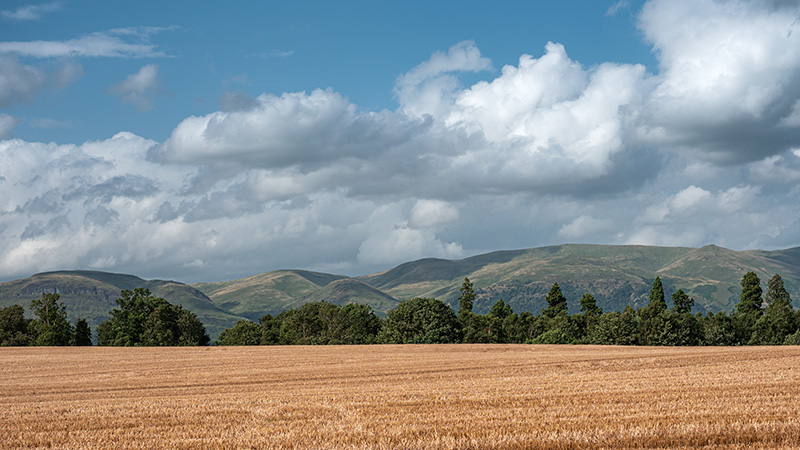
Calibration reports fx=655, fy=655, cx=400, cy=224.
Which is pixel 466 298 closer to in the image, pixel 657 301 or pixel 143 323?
pixel 657 301

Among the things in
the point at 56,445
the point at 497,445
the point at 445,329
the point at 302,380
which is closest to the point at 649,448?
the point at 497,445

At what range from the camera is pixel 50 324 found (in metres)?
109

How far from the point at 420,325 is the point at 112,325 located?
A: 53.8 meters

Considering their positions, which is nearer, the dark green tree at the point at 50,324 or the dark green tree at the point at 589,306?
the dark green tree at the point at 50,324

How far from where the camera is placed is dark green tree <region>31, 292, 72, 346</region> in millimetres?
106750

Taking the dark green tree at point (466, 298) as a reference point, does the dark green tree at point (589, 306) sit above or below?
below

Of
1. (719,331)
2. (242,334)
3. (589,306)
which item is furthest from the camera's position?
(242,334)

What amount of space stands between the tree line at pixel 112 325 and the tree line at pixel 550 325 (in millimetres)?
21021

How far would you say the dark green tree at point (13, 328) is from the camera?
10738 cm

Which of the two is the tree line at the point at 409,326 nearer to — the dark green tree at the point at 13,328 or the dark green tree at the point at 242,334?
the dark green tree at the point at 13,328

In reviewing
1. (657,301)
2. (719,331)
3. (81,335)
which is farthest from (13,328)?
(719,331)

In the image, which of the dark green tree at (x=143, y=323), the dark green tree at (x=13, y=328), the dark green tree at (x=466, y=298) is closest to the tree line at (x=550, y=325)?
the dark green tree at (x=466, y=298)

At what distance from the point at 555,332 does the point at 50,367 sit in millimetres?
81207

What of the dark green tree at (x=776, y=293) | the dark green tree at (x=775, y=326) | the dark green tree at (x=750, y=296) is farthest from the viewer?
the dark green tree at (x=776, y=293)
